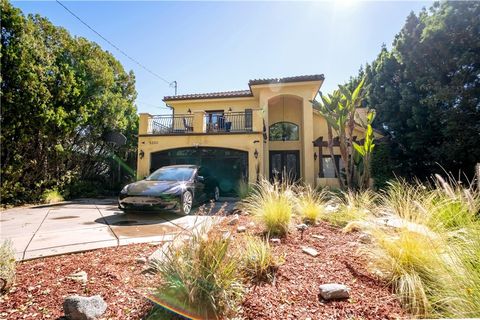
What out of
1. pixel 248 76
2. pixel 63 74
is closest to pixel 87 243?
pixel 63 74

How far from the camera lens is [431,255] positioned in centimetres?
226

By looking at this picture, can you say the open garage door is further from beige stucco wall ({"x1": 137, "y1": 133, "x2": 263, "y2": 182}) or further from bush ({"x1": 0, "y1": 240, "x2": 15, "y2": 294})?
bush ({"x1": 0, "y1": 240, "x2": 15, "y2": 294})

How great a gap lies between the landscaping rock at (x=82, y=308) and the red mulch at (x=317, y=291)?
1.22 meters

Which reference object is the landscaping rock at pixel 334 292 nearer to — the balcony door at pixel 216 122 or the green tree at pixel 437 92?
the green tree at pixel 437 92

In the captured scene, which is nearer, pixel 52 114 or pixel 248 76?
pixel 52 114

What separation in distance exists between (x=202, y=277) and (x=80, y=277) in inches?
61.3

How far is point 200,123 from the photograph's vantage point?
488 inches

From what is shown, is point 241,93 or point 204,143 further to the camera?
point 241,93

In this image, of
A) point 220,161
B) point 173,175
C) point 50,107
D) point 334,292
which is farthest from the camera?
point 220,161

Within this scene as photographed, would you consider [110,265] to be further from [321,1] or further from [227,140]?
[227,140]

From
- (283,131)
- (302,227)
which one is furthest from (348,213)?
(283,131)

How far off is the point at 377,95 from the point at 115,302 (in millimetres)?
17018

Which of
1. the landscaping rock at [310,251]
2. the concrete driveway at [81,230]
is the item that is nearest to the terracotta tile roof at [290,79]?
the concrete driveway at [81,230]

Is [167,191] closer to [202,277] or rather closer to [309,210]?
[309,210]
